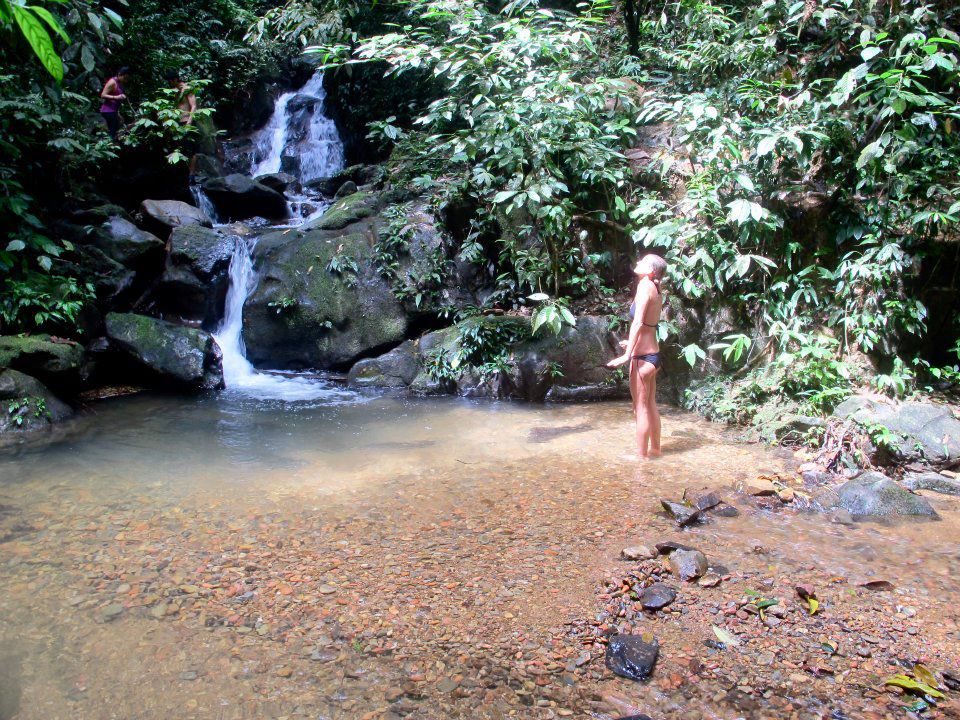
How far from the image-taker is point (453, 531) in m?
4.01

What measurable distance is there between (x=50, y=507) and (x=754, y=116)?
7875 millimetres

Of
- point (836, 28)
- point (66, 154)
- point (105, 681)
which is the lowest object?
point (105, 681)

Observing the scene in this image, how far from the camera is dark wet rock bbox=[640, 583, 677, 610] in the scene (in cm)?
312

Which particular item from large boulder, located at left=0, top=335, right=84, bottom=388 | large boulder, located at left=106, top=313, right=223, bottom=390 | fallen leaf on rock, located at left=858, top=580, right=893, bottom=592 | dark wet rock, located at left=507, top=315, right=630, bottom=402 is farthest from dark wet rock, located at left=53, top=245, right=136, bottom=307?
fallen leaf on rock, located at left=858, top=580, right=893, bottom=592

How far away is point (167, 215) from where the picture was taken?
10.6m

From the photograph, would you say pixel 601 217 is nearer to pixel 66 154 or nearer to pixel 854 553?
pixel 854 553

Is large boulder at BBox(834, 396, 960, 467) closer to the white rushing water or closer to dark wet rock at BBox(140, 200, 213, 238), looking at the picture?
the white rushing water

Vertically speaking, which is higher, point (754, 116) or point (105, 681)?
point (754, 116)

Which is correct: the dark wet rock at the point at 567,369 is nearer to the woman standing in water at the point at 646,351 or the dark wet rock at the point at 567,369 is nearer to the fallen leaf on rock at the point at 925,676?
the woman standing in water at the point at 646,351

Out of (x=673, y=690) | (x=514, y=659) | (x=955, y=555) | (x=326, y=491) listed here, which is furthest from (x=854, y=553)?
(x=326, y=491)

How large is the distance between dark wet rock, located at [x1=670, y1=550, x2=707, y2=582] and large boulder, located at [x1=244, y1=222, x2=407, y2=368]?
20.6 feet

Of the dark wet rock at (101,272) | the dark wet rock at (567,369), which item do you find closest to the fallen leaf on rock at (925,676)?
the dark wet rock at (567,369)

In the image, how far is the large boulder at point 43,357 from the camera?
6793 mm

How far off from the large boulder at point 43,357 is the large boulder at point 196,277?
247 centimetres
